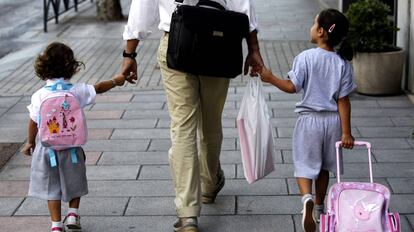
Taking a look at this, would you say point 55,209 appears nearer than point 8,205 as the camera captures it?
Yes

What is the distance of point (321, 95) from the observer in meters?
4.69

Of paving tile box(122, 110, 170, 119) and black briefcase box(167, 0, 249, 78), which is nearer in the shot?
black briefcase box(167, 0, 249, 78)

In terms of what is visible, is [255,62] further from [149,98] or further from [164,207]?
[149,98]

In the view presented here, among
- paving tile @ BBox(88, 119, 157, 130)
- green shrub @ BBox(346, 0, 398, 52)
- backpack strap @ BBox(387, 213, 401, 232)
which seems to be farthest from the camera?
green shrub @ BBox(346, 0, 398, 52)

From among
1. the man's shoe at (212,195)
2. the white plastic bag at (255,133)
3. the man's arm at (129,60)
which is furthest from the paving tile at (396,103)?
the man's arm at (129,60)

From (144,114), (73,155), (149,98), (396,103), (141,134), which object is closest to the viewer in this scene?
(73,155)

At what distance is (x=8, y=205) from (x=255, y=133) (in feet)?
6.16

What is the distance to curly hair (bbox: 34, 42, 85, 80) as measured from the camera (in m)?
4.66

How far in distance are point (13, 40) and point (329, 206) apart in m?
10.4

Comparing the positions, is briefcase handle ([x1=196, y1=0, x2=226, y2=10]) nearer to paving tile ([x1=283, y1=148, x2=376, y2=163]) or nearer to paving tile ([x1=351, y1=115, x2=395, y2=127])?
paving tile ([x1=283, y1=148, x2=376, y2=163])

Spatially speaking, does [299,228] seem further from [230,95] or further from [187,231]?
[230,95]

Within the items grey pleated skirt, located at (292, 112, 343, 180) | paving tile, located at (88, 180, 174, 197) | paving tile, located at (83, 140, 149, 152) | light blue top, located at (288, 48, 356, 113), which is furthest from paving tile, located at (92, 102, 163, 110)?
light blue top, located at (288, 48, 356, 113)

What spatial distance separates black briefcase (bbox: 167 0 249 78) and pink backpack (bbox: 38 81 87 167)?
24.8 inches

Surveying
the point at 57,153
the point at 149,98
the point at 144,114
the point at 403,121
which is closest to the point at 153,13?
the point at 57,153
